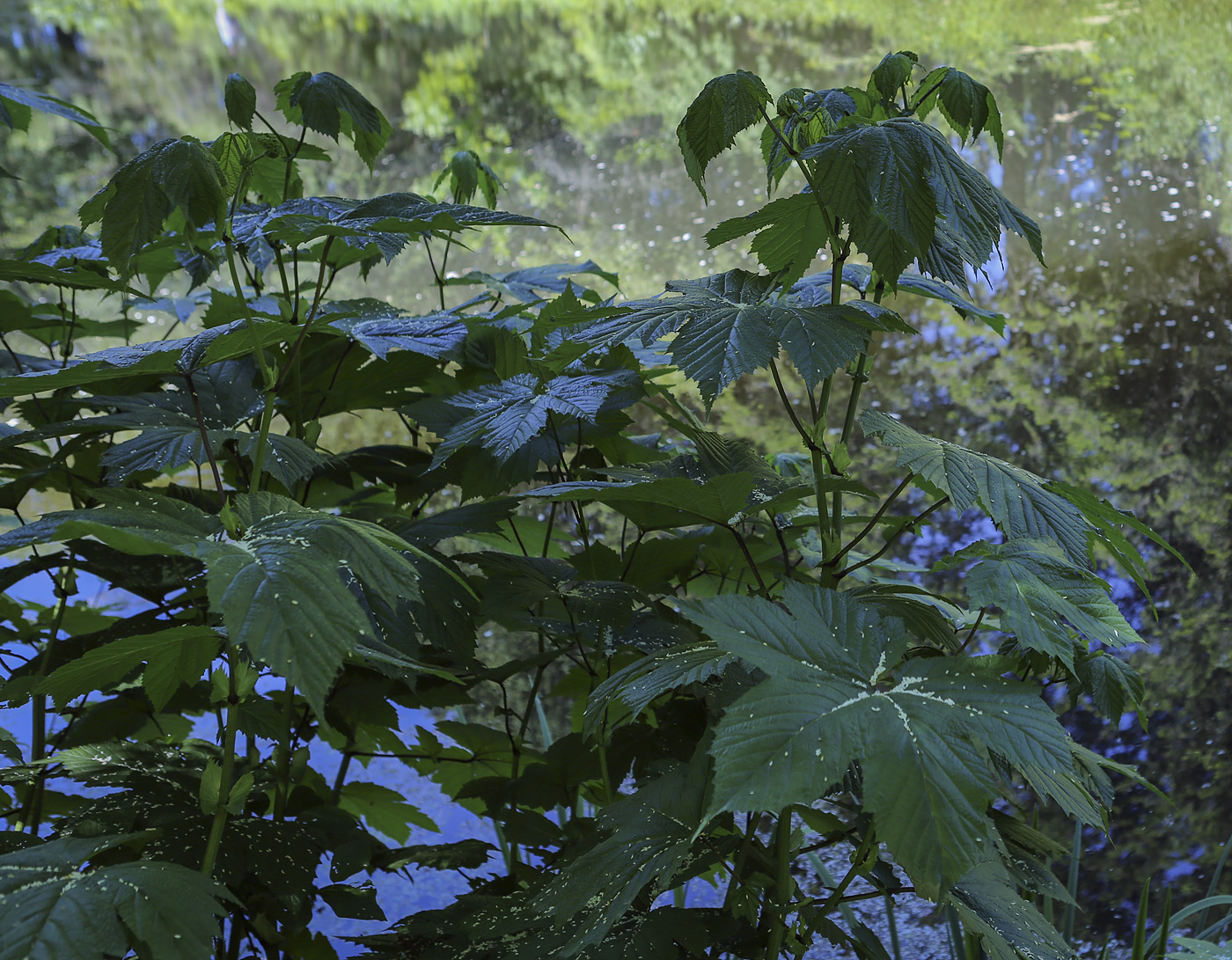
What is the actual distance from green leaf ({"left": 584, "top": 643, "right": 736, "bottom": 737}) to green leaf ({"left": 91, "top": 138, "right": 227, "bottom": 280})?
30 centimetres

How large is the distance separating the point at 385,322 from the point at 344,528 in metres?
0.34

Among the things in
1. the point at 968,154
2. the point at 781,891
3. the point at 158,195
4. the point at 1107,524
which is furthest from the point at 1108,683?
the point at 968,154

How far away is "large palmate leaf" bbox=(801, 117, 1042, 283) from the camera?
0.42m

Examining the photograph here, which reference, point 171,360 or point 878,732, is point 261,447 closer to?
point 171,360

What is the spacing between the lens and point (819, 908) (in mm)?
481

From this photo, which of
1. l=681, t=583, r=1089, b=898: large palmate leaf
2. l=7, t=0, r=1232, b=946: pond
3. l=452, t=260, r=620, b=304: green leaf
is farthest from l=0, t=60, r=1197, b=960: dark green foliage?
l=7, t=0, r=1232, b=946: pond

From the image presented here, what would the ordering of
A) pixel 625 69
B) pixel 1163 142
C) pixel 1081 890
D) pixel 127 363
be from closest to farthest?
pixel 127 363
pixel 1081 890
pixel 1163 142
pixel 625 69

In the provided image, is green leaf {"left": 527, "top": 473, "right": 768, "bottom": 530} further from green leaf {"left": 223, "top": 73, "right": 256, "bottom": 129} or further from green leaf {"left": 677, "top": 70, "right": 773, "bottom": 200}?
green leaf {"left": 223, "top": 73, "right": 256, "bottom": 129}

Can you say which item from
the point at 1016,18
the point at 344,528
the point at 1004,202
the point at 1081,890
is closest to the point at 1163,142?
the point at 1016,18

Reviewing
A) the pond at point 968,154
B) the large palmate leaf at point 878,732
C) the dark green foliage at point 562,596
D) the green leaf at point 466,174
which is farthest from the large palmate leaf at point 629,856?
the pond at point 968,154

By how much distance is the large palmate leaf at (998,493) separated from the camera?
0.45 m

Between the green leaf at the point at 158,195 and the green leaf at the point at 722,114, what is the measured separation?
0.24 m

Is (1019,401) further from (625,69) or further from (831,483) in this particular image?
(831,483)

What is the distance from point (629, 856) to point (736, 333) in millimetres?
275
